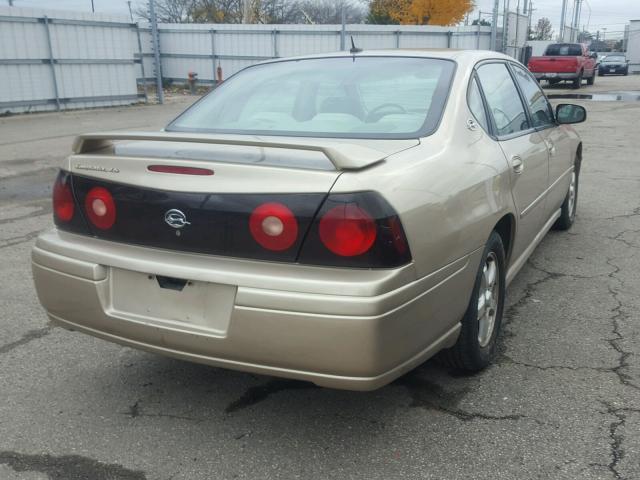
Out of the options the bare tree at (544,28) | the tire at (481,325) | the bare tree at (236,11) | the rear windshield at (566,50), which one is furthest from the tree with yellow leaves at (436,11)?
the bare tree at (544,28)

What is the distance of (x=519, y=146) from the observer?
3588 mm

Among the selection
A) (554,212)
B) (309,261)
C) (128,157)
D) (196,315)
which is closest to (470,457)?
(309,261)

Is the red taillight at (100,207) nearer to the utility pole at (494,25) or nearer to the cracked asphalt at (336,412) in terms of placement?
the cracked asphalt at (336,412)

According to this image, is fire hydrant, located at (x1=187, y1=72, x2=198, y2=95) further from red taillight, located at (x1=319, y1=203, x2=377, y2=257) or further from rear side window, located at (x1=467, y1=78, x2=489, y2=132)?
red taillight, located at (x1=319, y1=203, x2=377, y2=257)

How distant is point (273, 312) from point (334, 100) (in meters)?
1.45

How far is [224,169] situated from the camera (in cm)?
235

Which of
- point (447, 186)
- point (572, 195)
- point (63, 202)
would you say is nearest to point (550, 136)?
point (572, 195)

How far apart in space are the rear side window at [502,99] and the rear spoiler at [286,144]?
126 centimetres

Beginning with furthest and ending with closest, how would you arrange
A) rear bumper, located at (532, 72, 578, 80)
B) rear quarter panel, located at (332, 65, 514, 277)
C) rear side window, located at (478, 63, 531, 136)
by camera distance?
rear bumper, located at (532, 72, 578, 80)
rear side window, located at (478, 63, 531, 136)
rear quarter panel, located at (332, 65, 514, 277)

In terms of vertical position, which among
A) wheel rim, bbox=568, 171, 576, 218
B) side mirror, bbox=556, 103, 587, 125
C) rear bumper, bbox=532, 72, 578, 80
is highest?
side mirror, bbox=556, 103, 587, 125

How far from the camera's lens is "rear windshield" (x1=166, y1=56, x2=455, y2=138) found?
3027 mm

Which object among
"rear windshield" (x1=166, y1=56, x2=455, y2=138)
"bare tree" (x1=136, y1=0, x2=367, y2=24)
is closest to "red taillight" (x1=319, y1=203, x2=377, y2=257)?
"rear windshield" (x1=166, y1=56, x2=455, y2=138)

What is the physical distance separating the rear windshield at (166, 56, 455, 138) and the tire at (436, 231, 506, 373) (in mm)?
701

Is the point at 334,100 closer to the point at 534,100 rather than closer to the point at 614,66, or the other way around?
the point at 534,100
